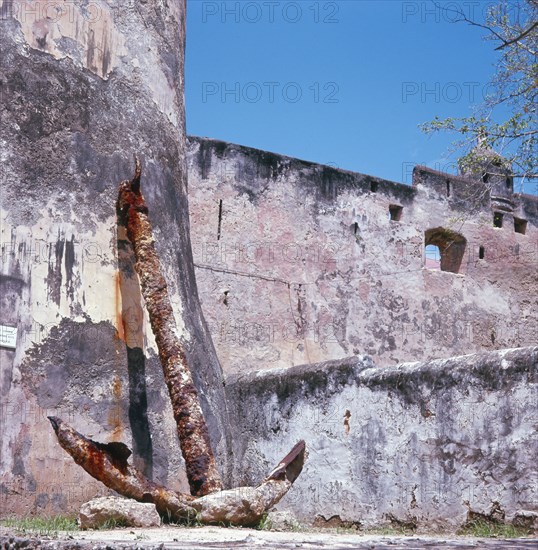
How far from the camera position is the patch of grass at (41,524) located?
4.62 metres

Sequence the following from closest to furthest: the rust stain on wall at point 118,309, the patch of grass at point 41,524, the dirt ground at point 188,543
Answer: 1. the dirt ground at point 188,543
2. the patch of grass at point 41,524
3. the rust stain on wall at point 118,309

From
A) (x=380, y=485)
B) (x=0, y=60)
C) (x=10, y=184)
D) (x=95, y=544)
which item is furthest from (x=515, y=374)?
(x=0, y=60)

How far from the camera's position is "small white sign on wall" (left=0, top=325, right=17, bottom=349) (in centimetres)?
607

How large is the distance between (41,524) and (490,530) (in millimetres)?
2794

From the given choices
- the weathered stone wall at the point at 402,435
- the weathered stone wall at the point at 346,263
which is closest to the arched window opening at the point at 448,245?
the weathered stone wall at the point at 346,263

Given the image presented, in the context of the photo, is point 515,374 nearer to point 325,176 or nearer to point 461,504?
point 461,504

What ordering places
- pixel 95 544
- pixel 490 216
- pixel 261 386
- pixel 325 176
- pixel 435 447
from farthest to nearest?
1. pixel 490 216
2. pixel 325 176
3. pixel 261 386
4. pixel 435 447
5. pixel 95 544

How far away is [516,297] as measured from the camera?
15344mm

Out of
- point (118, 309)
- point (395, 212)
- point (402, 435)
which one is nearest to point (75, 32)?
point (118, 309)

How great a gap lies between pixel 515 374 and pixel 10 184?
12.2ft

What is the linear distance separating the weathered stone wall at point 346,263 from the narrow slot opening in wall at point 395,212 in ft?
0.08

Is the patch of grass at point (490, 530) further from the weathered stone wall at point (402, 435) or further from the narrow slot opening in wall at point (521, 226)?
the narrow slot opening in wall at point (521, 226)

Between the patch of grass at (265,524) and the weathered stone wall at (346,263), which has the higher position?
the weathered stone wall at (346,263)

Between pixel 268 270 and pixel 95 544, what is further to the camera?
pixel 268 270
